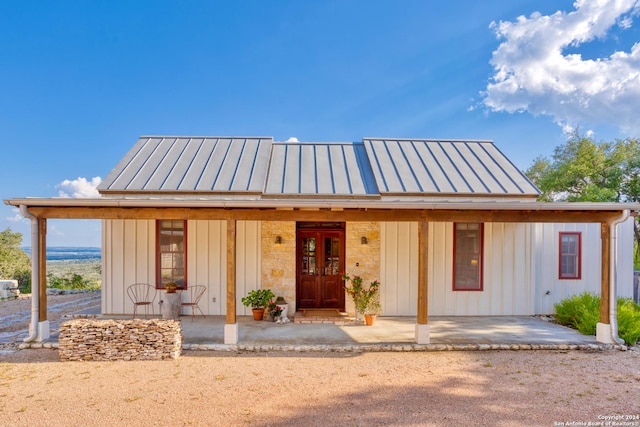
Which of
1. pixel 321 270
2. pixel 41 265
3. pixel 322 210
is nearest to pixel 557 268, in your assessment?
pixel 321 270

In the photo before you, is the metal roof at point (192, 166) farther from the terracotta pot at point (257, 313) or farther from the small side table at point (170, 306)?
the terracotta pot at point (257, 313)

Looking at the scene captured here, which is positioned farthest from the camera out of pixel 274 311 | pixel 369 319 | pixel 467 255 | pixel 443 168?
pixel 443 168

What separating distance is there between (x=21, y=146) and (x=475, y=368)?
88.9ft

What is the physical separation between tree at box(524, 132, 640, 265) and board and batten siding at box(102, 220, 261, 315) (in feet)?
46.6

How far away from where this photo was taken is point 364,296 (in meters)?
7.15

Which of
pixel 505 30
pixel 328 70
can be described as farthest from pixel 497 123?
pixel 328 70

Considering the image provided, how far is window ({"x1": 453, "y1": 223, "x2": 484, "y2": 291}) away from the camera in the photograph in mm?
7797

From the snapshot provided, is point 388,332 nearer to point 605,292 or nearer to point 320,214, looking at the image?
point 320,214

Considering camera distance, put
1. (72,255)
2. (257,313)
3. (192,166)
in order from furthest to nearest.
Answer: (72,255) < (192,166) < (257,313)

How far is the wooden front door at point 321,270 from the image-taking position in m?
7.98

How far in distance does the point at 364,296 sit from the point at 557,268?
16.2 feet

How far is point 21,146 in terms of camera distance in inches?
797

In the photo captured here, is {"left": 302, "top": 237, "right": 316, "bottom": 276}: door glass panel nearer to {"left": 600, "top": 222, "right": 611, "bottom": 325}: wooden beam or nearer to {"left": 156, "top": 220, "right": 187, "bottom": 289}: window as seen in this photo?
{"left": 156, "top": 220, "right": 187, "bottom": 289}: window

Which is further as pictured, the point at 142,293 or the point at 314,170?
the point at 314,170
